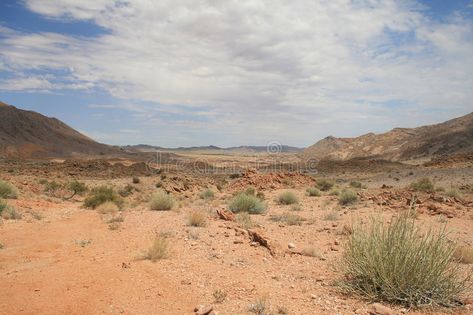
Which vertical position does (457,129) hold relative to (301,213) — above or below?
above

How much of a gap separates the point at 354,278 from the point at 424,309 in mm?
1185

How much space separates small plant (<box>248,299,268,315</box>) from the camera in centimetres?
530

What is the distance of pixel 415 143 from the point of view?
7644 centimetres

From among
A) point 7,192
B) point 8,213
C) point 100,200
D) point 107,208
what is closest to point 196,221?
point 107,208

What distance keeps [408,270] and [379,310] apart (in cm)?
85

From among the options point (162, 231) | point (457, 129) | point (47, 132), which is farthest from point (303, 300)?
point (47, 132)

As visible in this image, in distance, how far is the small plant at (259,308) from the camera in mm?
5305

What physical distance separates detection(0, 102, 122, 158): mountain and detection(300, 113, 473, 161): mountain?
56.0 metres

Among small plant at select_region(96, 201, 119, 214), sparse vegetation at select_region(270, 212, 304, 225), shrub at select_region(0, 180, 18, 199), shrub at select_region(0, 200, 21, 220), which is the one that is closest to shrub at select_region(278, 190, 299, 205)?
sparse vegetation at select_region(270, 212, 304, 225)

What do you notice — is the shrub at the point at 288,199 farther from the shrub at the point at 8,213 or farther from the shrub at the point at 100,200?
the shrub at the point at 8,213

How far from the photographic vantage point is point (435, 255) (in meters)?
5.62

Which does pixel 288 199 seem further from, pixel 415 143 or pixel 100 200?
pixel 415 143

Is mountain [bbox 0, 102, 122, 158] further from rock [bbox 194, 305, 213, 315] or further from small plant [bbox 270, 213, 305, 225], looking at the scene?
rock [bbox 194, 305, 213, 315]

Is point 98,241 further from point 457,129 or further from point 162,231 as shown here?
point 457,129
